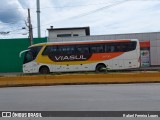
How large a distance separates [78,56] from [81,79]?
1141 cm

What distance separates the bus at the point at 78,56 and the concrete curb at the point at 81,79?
36.3ft

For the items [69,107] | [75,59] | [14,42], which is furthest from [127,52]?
[69,107]

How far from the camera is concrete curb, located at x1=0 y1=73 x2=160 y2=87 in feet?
64.8

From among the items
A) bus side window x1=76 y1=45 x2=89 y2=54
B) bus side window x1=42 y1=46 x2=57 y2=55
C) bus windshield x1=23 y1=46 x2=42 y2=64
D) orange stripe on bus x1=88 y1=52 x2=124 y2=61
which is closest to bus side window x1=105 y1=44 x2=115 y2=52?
orange stripe on bus x1=88 y1=52 x2=124 y2=61

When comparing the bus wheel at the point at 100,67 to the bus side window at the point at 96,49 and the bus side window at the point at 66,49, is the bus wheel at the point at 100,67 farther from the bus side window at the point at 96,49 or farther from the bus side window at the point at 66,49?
the bus side window at the point at 66,49

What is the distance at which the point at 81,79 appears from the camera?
20.3 m

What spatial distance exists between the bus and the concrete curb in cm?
1108

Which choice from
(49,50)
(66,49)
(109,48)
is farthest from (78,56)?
(109,48)

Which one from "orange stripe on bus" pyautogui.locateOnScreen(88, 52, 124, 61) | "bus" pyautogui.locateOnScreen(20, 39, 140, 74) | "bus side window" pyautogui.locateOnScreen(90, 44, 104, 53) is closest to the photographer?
"bus" pyautogui.locateOnScreen(20, 39, 140, 74)

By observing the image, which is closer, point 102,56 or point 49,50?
point 102,56

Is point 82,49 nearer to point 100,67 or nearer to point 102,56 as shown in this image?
point 102,56

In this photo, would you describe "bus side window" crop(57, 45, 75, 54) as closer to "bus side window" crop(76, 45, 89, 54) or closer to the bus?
the bus

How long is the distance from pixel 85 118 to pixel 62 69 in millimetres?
23635

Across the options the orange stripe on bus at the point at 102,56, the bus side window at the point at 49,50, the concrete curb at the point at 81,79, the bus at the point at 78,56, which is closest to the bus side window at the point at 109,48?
the bus at the point at 78,56
